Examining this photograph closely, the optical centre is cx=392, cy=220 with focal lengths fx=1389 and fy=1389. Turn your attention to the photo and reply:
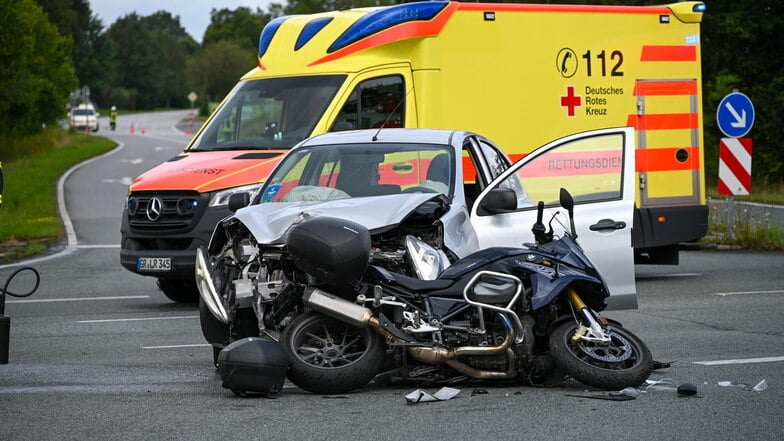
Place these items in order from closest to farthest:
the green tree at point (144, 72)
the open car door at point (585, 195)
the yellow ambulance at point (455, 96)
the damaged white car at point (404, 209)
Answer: the damaged white car at point (404, 209) < the open car door at point (585, 195) < the yellow ambulance at point (455, 96) < the green tree at point (144, 72)

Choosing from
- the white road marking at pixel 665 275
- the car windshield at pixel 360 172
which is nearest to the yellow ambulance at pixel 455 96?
the white road marking at pixel 665 275

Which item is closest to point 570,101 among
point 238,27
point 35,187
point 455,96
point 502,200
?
point 455,96

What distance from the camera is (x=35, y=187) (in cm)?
3491

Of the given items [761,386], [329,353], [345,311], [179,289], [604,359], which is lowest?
[179,289]

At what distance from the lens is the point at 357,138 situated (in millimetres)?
10992

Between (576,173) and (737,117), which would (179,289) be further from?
(737,117)

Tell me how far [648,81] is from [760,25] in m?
24.3

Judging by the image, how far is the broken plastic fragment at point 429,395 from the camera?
8078mm

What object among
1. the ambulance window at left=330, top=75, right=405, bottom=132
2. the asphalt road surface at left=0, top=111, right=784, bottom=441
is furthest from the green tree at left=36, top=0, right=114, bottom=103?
the asphalt road surface at left=0, top=111, right=784, bottom=441

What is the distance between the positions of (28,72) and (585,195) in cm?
3604

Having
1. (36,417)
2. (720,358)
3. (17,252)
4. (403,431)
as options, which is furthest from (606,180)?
(17,252)

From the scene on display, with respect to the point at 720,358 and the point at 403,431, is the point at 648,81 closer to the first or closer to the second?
the point at 720,358

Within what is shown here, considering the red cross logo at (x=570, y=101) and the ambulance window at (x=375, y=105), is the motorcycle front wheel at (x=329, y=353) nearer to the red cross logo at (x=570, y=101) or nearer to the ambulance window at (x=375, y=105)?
the ambulance window at (x=375, y=105)

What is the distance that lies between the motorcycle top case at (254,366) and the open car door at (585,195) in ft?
9.96
